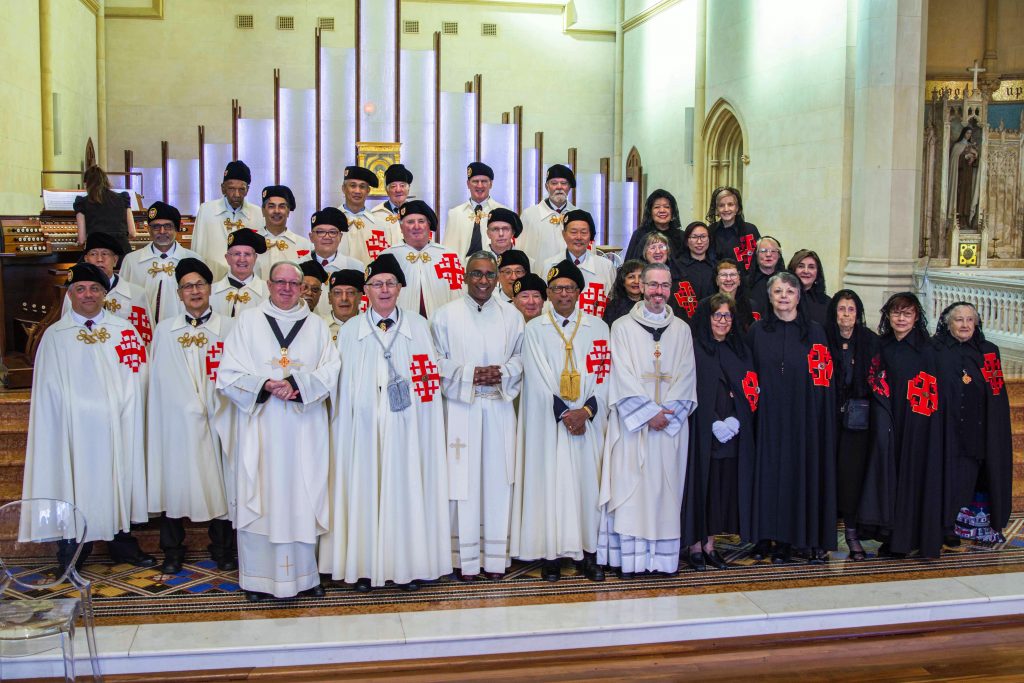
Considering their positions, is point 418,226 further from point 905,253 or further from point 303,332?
point 905,253

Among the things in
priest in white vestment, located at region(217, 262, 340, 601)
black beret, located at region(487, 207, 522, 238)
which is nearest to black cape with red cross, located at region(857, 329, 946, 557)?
black beret, located at region(487, 207, 522, 238)

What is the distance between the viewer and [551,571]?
549 cm

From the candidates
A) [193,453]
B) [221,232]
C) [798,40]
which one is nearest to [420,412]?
[193,453]

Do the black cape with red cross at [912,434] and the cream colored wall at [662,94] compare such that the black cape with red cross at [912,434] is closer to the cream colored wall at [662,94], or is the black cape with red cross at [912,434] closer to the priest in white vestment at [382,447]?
the priest in white vestment at [382,447]

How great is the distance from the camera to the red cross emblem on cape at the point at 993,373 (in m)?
5.87

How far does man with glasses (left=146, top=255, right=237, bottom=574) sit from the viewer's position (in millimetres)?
5508

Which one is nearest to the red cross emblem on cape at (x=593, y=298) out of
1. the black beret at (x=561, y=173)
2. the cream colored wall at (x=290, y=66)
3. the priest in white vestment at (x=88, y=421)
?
the black beret at (x=561, y=173)

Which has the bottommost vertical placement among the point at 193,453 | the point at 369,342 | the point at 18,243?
the point at 193,453

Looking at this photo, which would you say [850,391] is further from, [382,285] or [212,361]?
[212,361]

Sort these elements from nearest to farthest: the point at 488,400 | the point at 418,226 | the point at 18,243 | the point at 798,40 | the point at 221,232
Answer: the point at 488,400, the point at 418,226, the point at 221,232, the point at 18,243, the point at 798,40

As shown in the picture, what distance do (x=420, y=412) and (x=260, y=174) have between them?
7413 mm

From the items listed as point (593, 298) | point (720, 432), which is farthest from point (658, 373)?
point (593, 298)

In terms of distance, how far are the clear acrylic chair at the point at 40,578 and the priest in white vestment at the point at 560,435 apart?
2.28 m

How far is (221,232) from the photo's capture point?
7.12m
